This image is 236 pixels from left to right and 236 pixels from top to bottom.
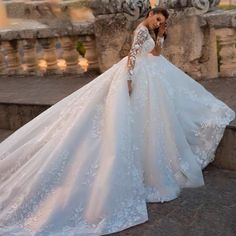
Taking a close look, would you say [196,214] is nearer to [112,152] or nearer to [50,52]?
[112,152]

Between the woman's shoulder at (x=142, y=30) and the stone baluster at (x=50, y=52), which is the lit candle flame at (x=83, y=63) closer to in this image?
the stone baluster at (x=50, y=52)

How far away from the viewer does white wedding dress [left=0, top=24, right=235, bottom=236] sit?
12.5 feet

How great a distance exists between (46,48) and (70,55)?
342mm

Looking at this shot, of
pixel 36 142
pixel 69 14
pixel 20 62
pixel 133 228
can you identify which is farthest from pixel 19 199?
pixel 69 14

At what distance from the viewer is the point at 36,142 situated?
4.35 meters

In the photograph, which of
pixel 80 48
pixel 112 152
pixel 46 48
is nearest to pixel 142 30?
pixel 112 152

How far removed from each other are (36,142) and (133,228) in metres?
1.11

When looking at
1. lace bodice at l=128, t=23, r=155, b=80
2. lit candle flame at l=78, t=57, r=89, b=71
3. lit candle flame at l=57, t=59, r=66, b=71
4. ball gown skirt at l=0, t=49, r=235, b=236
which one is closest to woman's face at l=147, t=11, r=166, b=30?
lace bodice at l=128, t=23, r=155, b=80

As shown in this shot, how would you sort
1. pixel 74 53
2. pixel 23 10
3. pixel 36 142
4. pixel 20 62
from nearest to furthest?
pixel 36 142 < pixel 74 53 < pixel 20 62 < pixel 23 10

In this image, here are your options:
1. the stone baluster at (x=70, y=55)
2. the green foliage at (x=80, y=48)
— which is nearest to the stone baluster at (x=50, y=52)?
the stone baluster at (x=70, y=55)

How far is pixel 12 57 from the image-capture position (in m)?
7.76

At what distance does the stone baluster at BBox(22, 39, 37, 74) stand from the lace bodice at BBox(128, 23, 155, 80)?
3218mm

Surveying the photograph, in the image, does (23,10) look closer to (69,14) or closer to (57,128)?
(69,14)

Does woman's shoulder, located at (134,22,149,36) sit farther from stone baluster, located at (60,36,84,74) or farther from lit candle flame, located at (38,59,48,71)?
lit candle flame, located at (38,59,48,71)
